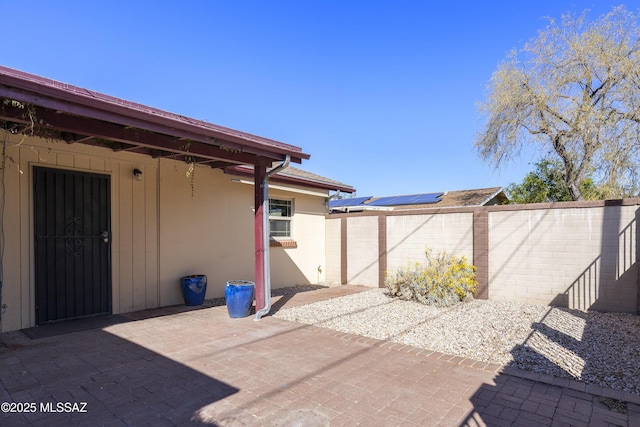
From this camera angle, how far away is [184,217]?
746 cm

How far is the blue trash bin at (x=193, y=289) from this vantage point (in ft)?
23.2

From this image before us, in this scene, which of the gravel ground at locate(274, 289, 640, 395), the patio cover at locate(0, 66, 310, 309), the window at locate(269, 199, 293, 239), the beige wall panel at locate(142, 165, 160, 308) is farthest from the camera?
the window at locate(269, 199, 293, 239)

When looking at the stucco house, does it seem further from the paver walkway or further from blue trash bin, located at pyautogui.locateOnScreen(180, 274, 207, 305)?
the paver walkway

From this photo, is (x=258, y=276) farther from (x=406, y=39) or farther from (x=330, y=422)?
(x=406, y=39)

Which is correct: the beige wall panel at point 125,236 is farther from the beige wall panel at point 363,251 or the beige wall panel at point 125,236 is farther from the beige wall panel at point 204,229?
the beige wall panel at point 363,251

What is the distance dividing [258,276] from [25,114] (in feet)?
12.7

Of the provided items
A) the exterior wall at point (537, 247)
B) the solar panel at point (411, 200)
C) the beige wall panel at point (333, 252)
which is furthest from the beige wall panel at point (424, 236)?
the solar panel at point (411, 200)

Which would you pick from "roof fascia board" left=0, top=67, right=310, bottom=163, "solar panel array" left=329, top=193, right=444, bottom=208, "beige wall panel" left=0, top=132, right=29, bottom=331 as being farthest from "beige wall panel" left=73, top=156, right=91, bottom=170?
"solar panel array" left=329, top=193, right=444, bottom=208

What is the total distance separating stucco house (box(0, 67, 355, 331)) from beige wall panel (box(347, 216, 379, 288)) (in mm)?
3157

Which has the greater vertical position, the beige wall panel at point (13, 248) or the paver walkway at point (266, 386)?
the beige wall panel at point (13, 248)

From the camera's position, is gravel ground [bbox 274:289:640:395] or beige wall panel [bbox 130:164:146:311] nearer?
gravel ground [bbox 274:289:640:395]

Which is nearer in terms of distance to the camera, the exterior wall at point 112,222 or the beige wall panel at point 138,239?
the exterior wall at point 112,222

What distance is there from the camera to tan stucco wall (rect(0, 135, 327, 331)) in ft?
17.3

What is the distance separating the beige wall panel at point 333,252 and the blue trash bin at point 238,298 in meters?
4.89
